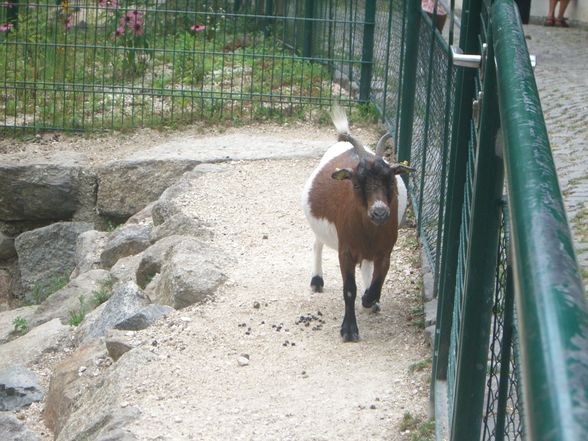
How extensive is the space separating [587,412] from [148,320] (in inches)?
213

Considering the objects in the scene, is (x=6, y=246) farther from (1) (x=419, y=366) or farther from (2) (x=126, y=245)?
(1) (x=419, y=366)

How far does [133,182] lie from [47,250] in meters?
1.11

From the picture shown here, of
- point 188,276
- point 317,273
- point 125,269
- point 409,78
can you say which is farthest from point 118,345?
point 409,78

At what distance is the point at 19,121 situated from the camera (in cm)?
1141

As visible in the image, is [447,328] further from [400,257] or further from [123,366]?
[400,257]

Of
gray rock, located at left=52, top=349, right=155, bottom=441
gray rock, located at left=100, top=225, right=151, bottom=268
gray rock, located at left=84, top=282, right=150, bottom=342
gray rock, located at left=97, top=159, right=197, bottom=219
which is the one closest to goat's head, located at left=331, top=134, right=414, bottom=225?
gray rock, located at left=52, top=349, right=155, bottom=441

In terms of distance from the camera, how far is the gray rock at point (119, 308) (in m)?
6.43

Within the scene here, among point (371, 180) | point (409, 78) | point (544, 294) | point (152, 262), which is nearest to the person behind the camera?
point (544, 294)

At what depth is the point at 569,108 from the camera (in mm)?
11102

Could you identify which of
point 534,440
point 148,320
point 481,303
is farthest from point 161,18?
point 534,440

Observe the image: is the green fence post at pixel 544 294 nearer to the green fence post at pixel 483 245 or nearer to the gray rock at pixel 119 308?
the green fence post at pixel 483 245

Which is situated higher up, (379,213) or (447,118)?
(447,118)

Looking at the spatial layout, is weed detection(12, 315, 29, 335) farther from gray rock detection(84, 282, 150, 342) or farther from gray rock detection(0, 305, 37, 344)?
gray rock detection(84, 282, 150, 342)

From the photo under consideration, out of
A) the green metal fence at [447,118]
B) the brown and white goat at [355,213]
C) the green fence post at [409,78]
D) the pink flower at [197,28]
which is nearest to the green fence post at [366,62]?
the green metal fence at [447,118]
